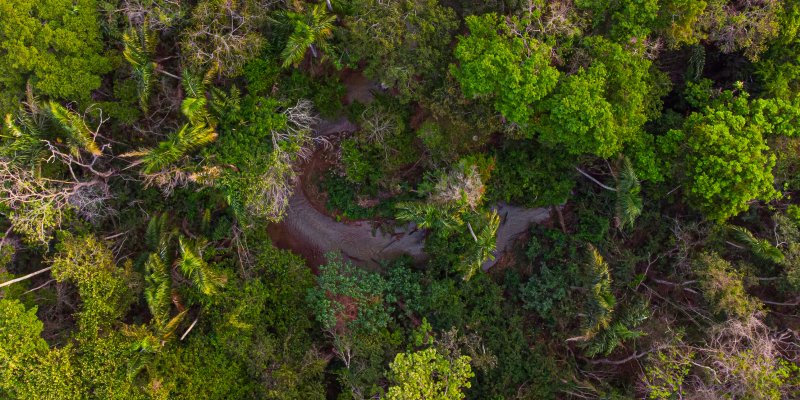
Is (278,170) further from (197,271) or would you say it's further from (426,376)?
(426,376)

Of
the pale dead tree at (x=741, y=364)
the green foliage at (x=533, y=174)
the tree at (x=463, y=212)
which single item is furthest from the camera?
the green foliage at (x=533, y=174)

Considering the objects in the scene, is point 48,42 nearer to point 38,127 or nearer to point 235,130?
point 38,127

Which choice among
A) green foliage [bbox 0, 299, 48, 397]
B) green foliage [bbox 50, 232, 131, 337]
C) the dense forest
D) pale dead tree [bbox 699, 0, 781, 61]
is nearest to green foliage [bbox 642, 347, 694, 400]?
the dense forest

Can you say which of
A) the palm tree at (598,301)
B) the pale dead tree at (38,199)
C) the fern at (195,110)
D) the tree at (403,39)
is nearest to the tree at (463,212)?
the tree at (403,39)

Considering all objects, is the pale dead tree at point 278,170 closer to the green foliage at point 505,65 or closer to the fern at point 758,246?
the green foliage at point 505,65

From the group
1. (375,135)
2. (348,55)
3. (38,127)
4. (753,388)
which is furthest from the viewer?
(375,135)

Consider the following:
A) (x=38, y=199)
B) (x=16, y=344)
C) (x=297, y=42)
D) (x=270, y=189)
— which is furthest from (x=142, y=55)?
(x=16, y=344)

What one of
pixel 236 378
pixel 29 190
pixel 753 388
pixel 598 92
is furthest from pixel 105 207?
pixel 753 388
